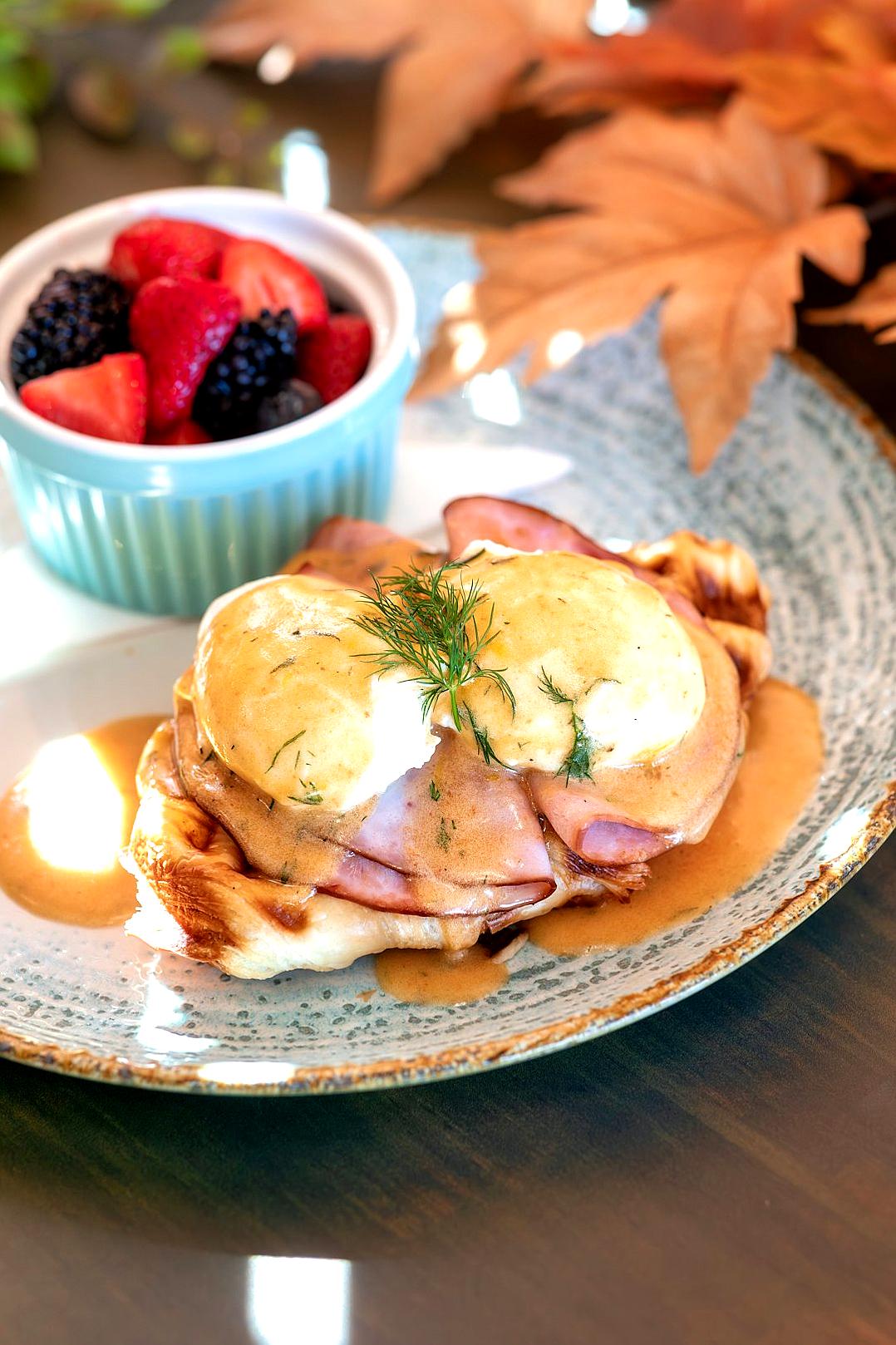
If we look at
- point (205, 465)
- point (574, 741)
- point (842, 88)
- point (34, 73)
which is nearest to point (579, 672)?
point (574, 741)

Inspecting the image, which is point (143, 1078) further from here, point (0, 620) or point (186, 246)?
point (186, 246)

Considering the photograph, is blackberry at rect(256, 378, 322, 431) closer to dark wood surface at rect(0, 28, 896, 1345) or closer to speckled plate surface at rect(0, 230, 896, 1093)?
speckled plate surface at rect(0, 230, 896, 1093)

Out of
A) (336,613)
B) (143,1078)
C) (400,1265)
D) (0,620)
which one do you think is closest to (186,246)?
(0,620)

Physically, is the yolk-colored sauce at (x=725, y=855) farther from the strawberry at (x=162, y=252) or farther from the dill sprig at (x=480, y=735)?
the strawberry at (x=162, y=252)

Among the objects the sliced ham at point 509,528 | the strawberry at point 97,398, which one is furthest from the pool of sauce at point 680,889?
the strawberry at point 97,398

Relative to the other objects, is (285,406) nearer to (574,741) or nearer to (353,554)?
(353,554)

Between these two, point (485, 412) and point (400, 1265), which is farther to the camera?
point (485, 412)

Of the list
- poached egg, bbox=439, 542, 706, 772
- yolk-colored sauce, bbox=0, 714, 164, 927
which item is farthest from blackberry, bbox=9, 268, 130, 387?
poached egg, bbox=439, 542, 706, 772
